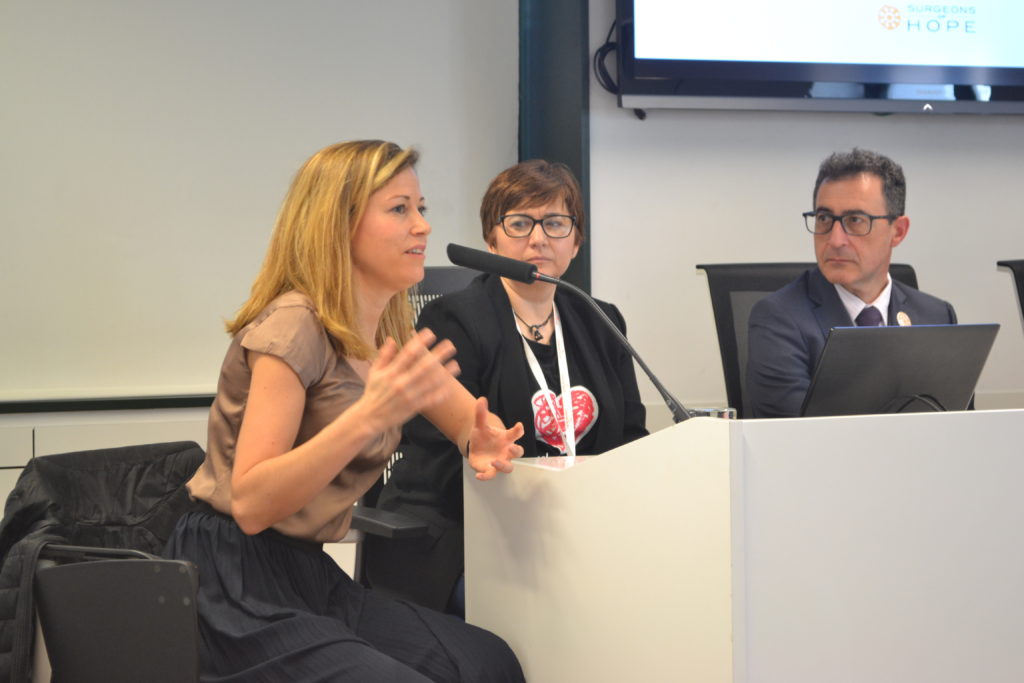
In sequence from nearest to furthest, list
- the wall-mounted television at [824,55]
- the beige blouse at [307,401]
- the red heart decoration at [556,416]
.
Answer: the beige blouse at [307,401], the red heart decoration at [556,416], the wall-mounted television at [824,55]

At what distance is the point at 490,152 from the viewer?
370 cm

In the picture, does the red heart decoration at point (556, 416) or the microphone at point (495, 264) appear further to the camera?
the red heart decoration at point (556, 416)

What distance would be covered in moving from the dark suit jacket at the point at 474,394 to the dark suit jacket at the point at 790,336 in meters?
0.34

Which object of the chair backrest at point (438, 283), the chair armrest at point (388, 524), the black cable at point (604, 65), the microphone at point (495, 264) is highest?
the black cable at point (604, 65)

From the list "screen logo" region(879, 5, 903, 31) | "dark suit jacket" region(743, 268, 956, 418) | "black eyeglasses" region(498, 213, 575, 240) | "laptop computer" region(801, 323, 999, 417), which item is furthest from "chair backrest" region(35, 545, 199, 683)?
"screen logo" region(879, 5, 903, 31)

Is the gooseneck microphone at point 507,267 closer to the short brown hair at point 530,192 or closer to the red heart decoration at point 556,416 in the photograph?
the red heart decoration at point 556,416

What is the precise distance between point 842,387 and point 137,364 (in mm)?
2440

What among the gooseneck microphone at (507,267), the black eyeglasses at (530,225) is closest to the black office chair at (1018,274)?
the black eyeglasses at (530,225)

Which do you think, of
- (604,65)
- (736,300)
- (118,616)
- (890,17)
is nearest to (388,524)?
(118,616)

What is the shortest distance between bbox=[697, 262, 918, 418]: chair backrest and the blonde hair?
43.6 inches

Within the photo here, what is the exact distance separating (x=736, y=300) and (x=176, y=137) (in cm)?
192

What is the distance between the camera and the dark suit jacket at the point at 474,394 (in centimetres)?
191

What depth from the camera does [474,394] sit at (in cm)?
205

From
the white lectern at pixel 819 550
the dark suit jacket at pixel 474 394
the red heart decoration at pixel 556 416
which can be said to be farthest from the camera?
the red heart decoration at pixel 556 416
